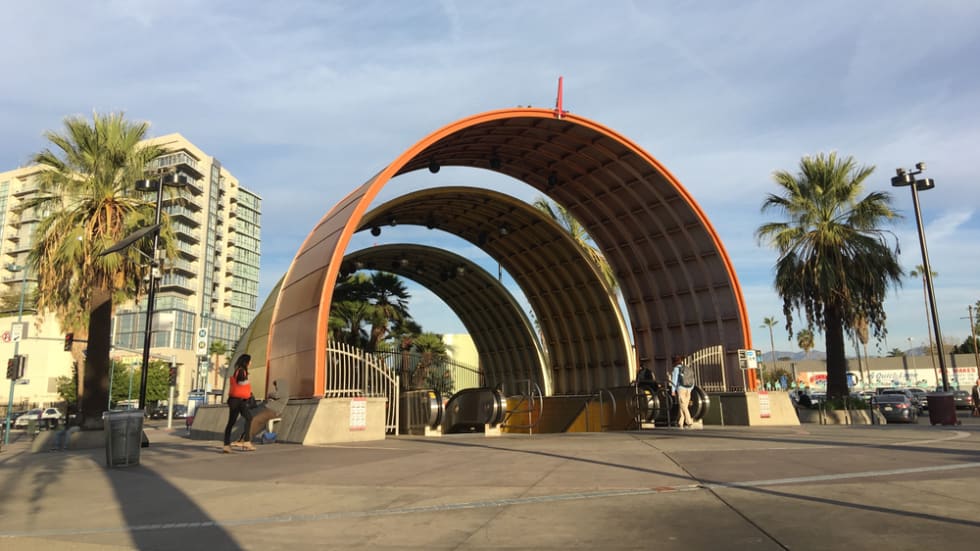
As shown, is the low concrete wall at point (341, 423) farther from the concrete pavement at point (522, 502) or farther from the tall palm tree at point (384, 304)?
the tall palm tree at point (384, 304)

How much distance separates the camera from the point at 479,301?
31984 mm

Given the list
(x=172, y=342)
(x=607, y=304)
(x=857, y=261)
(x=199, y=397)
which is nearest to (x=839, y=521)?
(x=607, y=304)

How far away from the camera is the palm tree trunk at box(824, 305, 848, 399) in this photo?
2708 centimetres

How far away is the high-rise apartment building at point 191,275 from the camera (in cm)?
7844

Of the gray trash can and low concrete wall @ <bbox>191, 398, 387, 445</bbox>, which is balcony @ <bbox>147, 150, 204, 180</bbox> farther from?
the gray trash can

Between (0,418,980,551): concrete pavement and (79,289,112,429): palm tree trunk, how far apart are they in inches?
356

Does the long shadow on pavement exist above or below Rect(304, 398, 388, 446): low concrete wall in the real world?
below

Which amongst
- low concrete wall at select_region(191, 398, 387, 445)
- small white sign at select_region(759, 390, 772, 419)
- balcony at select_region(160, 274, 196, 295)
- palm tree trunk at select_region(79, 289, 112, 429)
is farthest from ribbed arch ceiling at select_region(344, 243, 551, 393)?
balcony at select_region(160, 274, 196, 295)

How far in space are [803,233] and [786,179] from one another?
8.69 feet

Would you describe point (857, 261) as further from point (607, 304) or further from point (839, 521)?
point (839, 521)

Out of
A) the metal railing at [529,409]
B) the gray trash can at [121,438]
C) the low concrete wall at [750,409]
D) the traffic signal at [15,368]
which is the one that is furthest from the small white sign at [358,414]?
the traffic signal at [15,368]

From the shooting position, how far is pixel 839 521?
14.7 feet

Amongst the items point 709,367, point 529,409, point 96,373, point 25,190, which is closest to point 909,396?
point 709,367

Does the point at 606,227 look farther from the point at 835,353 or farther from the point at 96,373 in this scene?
the point at 96,373
